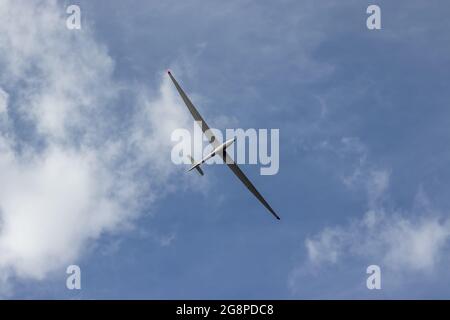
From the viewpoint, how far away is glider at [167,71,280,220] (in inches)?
3462

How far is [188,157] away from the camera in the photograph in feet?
299

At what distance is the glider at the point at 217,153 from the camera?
87938 mm

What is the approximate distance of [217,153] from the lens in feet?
295
